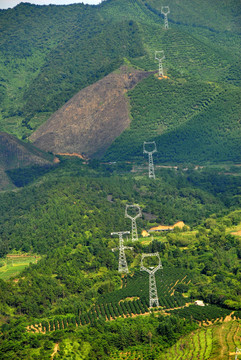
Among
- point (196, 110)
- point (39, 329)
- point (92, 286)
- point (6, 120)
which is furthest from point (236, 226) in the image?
point (6, 120)

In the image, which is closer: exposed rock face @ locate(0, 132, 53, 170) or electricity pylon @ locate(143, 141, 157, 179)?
electricity pylon @ locate(143, 141, 157, 179)

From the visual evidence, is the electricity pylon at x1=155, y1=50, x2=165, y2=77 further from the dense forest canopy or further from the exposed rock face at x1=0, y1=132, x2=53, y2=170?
the exposed rock face at x1=0, y1=132, x2=53, y2=170

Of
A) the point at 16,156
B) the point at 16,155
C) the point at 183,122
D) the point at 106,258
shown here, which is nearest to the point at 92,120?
the point at 183,122

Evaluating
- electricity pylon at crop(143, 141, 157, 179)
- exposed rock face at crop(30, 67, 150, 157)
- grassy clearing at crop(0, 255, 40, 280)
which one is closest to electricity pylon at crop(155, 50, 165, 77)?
exposed rock face at crop(30, 67, 150, 157)

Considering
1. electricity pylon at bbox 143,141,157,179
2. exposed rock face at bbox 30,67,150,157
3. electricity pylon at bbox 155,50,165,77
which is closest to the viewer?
electricity pylon at bbox 143,141,157,179

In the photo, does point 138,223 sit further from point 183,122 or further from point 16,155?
point 183,122

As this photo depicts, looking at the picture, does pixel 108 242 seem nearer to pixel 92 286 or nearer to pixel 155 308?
pixel 92 286
